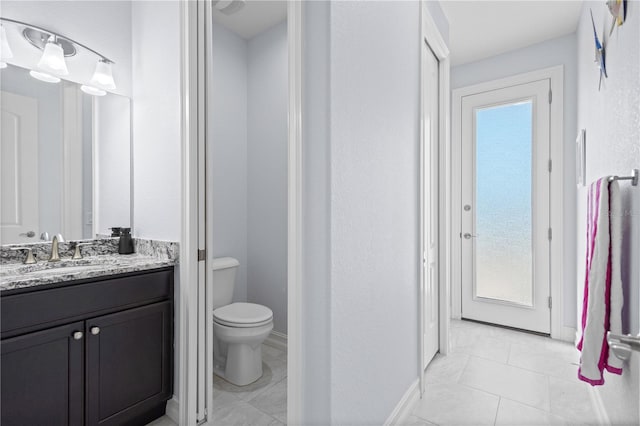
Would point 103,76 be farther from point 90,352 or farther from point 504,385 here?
point 504,385

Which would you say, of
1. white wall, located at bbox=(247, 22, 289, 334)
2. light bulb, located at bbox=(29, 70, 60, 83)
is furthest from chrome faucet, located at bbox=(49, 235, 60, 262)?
white wall, located at bbox=(247, 22, 289, 334)

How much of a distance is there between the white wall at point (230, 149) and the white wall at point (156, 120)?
0.71 meters

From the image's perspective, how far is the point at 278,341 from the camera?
8.98 feet

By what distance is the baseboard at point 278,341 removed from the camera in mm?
2701

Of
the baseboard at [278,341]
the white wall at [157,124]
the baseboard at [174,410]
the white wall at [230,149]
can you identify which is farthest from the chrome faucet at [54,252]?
the baseboard at [278,341]

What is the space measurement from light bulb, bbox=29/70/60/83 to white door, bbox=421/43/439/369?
2.19m

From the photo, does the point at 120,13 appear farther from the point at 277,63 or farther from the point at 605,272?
the point at 605,272

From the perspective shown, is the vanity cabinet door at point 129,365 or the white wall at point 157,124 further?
the white wall at point 157,124

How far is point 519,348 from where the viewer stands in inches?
107

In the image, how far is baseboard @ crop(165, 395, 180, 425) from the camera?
173 cm

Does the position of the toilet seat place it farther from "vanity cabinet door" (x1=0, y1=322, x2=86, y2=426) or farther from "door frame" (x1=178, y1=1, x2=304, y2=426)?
"vanity cabinet door" (x1=0, y1=322, x2=86, y2=426)

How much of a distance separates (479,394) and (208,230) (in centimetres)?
188

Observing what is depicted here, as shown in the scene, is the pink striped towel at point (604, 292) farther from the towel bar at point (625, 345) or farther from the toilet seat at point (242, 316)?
the toilet seat at point (242, 316)

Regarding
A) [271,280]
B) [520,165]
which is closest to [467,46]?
[520,165]
